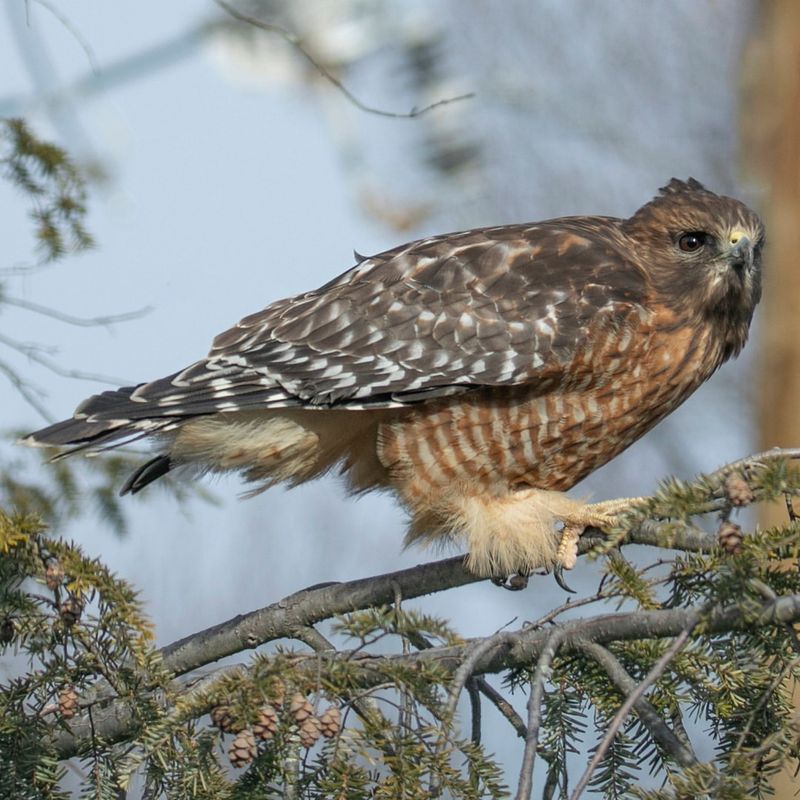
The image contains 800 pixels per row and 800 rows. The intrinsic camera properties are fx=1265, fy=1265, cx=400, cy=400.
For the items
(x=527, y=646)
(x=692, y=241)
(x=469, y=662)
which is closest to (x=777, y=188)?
(x=692, y=241)

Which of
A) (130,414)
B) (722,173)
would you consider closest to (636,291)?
(130,414)

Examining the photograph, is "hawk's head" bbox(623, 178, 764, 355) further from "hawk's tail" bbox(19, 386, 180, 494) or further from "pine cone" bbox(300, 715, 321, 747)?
"pine cone" bbox(300, 715, 321, 747)

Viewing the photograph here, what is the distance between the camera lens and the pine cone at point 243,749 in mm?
2421

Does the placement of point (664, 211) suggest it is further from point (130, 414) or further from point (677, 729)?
point (677, 729)

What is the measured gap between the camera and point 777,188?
8.12 metres

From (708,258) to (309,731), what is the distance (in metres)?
2.54

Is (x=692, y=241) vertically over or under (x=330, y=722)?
Result: over

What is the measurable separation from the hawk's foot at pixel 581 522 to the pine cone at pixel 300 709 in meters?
1.51

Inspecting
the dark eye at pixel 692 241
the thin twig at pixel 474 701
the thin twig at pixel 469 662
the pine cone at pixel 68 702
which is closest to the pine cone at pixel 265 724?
the thin twig at pixel 469 662

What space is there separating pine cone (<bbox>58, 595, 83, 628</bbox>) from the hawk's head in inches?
92.3

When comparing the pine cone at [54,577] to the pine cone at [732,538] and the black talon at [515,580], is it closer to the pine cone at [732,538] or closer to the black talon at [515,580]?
the pine cone at [732,538]

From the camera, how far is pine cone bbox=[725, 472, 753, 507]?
2305 mm

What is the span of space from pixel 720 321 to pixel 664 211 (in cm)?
47

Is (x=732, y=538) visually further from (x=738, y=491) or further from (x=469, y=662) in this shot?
(x=469, y=662)
